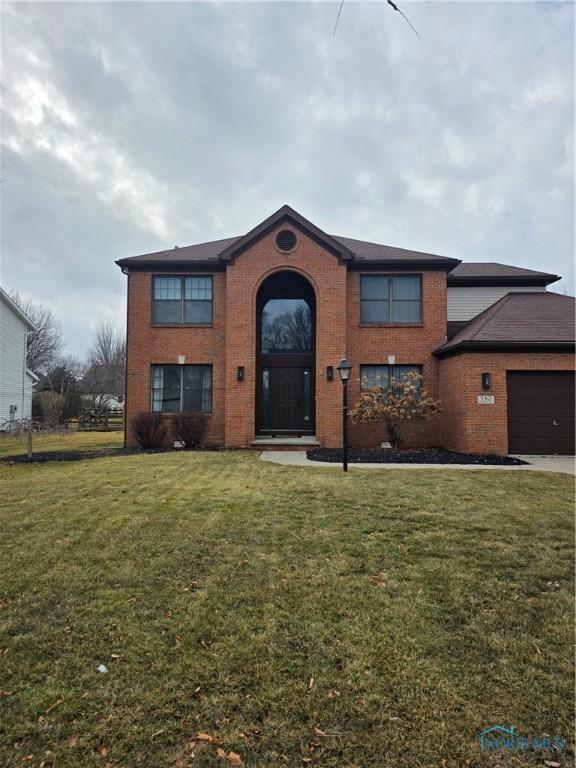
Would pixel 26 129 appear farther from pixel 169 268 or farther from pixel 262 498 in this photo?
pixel 262 498

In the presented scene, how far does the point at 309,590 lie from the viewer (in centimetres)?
337

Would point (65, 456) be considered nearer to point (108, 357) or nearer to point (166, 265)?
point (166, 265)

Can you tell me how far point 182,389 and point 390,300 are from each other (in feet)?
26.0

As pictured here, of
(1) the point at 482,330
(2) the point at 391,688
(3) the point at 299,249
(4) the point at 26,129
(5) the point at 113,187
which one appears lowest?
(2) the point at 391,688

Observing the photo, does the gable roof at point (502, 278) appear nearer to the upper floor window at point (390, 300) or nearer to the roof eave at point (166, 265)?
the upper floor window at point (390, 300)

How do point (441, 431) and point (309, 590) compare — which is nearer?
point (309, 590)

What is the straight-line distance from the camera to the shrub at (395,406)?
11.7 m

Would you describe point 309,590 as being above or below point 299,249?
below

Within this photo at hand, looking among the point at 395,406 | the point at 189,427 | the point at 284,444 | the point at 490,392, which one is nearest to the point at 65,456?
the point at 189,427

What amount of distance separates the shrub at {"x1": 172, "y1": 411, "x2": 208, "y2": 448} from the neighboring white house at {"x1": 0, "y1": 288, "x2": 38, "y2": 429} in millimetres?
15810

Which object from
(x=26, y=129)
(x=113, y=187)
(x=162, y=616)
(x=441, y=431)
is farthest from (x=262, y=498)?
(x=113, y=187)

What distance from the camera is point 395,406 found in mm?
11703

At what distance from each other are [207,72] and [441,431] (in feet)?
36.7

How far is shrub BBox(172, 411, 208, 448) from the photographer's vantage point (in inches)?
482
